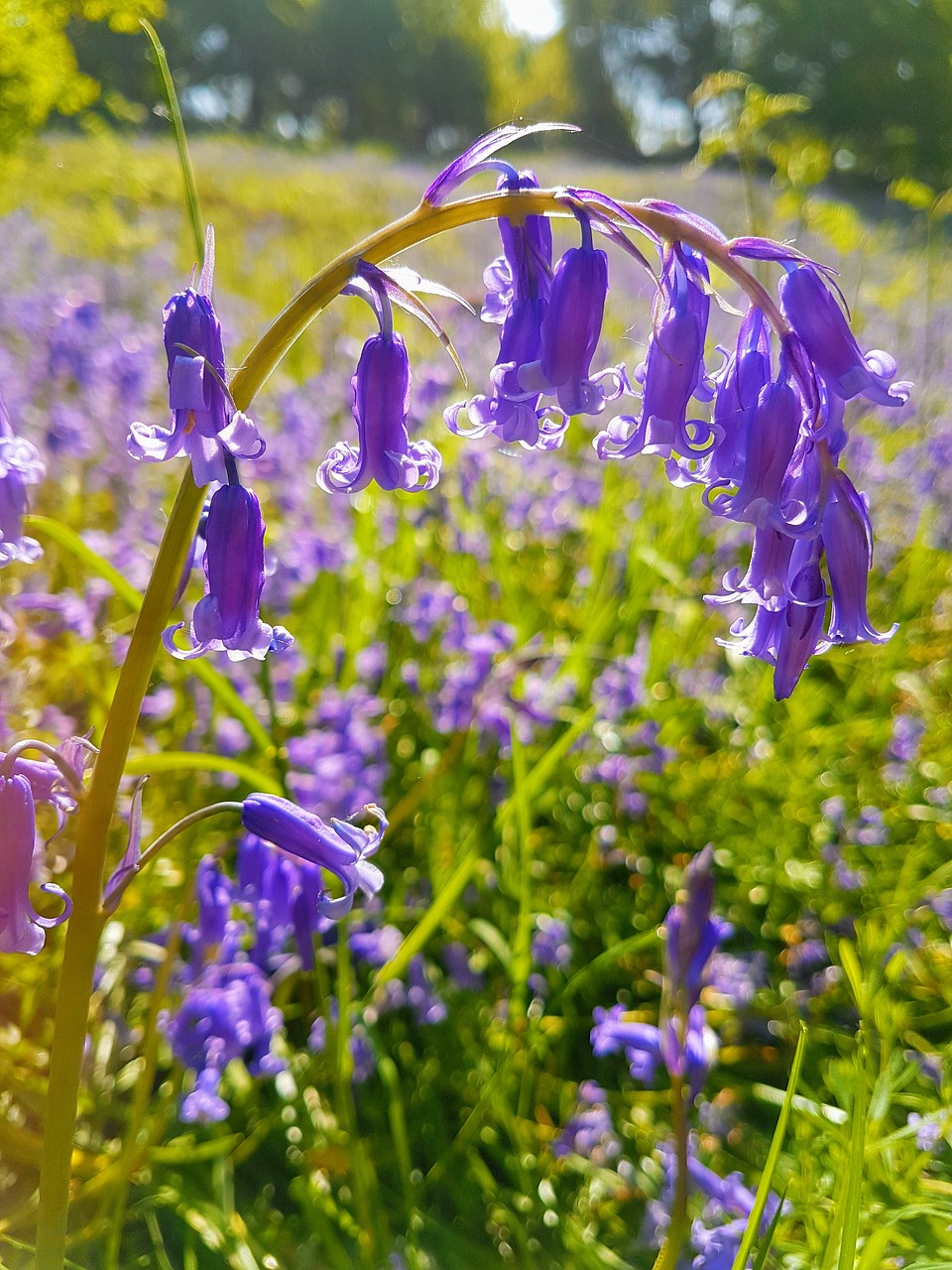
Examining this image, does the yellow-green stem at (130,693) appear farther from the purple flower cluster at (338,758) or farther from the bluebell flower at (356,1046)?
the purple flower cluster at (338,758)

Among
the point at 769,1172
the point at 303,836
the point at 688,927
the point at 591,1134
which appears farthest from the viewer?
the point at 591,1134

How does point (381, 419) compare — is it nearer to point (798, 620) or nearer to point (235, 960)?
point (798, 620)

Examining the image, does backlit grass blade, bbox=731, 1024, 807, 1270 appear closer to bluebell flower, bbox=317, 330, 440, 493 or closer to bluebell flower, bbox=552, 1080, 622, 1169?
bluebell flower, bbox=317, 330, 440, 493

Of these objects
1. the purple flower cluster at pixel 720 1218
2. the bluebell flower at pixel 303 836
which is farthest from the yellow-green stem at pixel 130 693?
the purple flower cluster at pixel 720 1218

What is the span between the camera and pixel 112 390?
3574mm

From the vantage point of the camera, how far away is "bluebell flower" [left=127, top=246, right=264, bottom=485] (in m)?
0.77

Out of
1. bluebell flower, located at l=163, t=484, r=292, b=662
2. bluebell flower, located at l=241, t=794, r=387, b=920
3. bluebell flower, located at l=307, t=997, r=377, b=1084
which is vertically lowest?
bluebell flower, located at l=307, t=997, r=377, b=1084

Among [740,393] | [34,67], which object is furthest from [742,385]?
[34,67]

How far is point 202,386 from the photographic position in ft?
2.56

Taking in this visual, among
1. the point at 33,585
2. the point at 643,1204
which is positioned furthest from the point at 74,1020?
the point at 33,585

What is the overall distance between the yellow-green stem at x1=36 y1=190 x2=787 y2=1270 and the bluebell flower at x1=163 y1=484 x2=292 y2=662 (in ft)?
0.18

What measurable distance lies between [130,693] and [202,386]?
1.02 ft

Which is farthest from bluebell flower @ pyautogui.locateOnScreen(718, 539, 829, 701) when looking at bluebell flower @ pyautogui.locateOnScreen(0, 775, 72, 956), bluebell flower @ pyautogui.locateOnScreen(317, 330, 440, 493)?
bluebell flower @ pyautogui.locateOnScreen(0, 775, 72, 956)

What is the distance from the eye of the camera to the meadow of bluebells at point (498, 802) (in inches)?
35.4
